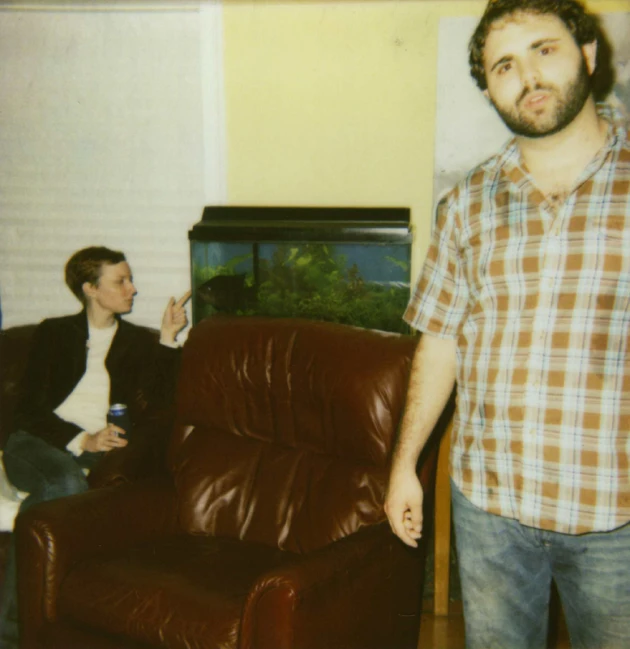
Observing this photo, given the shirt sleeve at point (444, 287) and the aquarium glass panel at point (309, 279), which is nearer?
the shirt sleeve at point (444, 287)

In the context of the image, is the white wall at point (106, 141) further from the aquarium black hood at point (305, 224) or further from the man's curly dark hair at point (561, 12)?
the man's curly dark hair at point (561, 12)

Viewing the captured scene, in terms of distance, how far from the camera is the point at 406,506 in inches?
53.1

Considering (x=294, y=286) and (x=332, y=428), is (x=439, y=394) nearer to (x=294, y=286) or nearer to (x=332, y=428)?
(x=332, y=428)

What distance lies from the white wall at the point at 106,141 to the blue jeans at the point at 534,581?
6.50 ft

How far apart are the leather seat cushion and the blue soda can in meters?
0.54

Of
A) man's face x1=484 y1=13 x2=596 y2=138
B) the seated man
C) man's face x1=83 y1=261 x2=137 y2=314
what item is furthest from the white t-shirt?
man's face x1=484 y1=13 x2=596 y2=138

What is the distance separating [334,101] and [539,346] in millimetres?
1760

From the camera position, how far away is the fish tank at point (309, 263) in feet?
8.02

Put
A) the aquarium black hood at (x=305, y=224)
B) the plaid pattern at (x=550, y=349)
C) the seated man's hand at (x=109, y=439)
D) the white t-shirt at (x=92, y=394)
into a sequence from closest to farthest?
the plaid pattern at (x=550, y=349) < the seated man's hand at (x=109, y=439) < the aquarium black hood at (x=305, y=224) < the white t-shirt at (x=92, y=394)

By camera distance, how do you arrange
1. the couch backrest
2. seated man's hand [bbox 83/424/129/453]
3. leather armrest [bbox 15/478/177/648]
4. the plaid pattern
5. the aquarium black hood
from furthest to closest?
the aquarium black hood → seated man's hand [bbox 83/424/129/453] → the couch backrest → leather armrest [bbox 15/478/177/648] → the plaid pattern

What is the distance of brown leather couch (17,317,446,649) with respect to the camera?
151 centimetres

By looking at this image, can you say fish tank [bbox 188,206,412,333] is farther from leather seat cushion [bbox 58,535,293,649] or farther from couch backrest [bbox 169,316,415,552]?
leather seat cushion [bbox 58,535,293,649]

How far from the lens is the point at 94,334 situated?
2.61 m

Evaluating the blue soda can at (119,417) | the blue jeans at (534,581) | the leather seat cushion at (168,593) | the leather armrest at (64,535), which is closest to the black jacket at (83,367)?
the blue soda can at (119,417)
